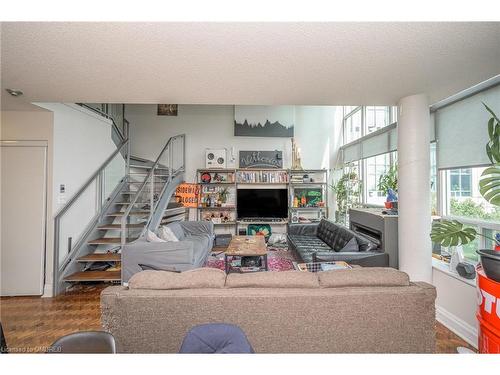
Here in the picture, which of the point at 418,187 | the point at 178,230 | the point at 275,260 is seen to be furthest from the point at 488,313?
the point at 178,230

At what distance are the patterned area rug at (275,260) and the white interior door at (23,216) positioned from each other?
2576mm

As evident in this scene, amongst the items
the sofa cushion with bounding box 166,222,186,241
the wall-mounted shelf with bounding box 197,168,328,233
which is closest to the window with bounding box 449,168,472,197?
the wall-mounted shelf with bounding box 197,168,328,233

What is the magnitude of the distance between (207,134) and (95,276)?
4383mm

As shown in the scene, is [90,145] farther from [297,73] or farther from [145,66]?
[297,73]

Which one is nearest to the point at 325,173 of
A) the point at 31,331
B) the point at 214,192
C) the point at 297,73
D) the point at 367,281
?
the point at 214,192

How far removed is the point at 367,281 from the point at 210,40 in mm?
A: 2094

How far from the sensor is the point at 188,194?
20.3 ft

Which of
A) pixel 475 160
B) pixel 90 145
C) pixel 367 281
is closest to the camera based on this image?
pixel 367 281

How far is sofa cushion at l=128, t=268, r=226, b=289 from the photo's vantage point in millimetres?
1624

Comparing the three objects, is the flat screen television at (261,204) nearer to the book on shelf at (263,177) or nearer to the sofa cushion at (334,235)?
the book on shelf at (263,177)

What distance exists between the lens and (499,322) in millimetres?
1471

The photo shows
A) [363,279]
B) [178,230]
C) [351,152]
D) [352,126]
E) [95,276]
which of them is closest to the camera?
[363,279]

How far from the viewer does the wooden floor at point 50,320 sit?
7.12ft

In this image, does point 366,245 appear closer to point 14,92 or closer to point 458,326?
point 458,326
